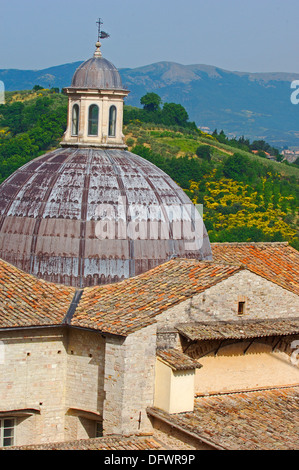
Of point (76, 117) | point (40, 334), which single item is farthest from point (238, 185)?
point (40, 334)

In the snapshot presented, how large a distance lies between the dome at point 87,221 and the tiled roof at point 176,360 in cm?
294

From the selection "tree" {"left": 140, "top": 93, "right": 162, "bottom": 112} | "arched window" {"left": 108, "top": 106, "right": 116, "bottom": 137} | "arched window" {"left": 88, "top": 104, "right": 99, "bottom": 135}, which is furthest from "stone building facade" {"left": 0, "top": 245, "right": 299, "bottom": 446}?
"tree" {"left": 140, "top": 93, "right": 162, "bottom": 112}

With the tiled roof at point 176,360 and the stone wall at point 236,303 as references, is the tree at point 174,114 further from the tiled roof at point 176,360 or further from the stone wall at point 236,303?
the tiled roof at point 176,360

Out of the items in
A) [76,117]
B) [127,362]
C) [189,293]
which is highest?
[76,117]

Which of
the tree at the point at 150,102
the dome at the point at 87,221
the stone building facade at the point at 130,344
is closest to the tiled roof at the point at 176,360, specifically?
the stone building facade at the point at 130,344


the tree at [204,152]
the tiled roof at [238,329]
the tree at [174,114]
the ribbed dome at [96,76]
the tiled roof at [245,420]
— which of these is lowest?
the tiled roof at [245,420]

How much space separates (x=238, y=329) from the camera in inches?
935

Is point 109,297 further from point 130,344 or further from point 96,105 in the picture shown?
point 96,105

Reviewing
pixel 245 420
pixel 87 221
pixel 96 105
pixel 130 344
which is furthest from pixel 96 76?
pixel 245 420

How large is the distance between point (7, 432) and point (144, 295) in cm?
478

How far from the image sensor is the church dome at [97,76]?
1065 inches
